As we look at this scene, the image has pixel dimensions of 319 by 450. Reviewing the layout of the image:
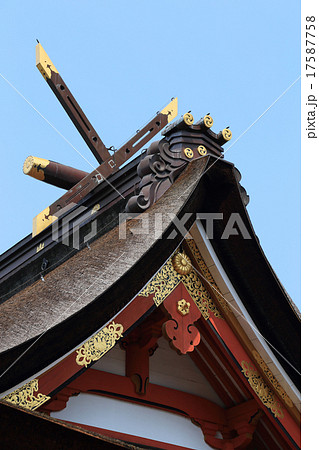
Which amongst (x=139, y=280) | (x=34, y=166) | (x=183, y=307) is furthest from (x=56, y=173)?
(x=139, y=280)

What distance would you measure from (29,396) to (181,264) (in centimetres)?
149

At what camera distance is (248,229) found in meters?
5.16

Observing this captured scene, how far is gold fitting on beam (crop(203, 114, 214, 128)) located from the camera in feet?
18.9

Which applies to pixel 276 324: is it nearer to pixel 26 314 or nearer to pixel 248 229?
pixel 248 229

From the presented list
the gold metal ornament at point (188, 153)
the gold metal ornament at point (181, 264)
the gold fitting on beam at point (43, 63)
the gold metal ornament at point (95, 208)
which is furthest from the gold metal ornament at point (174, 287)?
the gold fitting on beam at point (43, 63)

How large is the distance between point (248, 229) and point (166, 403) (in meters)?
1.37

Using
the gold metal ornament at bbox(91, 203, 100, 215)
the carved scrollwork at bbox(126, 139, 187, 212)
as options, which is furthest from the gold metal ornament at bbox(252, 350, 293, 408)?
the gold metal ornament at bbox(91, 203, 100, 215)

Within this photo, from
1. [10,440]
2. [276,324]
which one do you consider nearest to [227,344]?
[276,324]

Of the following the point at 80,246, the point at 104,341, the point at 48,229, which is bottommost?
the point at 104,341

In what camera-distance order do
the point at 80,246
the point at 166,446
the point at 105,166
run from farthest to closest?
the point at 105,166 → the point at 80,246 → the point at 166,446

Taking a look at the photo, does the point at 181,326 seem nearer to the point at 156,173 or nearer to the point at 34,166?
the point at 156,173

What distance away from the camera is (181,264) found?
514 centimetres

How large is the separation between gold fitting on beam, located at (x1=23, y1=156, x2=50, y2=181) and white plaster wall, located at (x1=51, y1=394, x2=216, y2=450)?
2.78m
